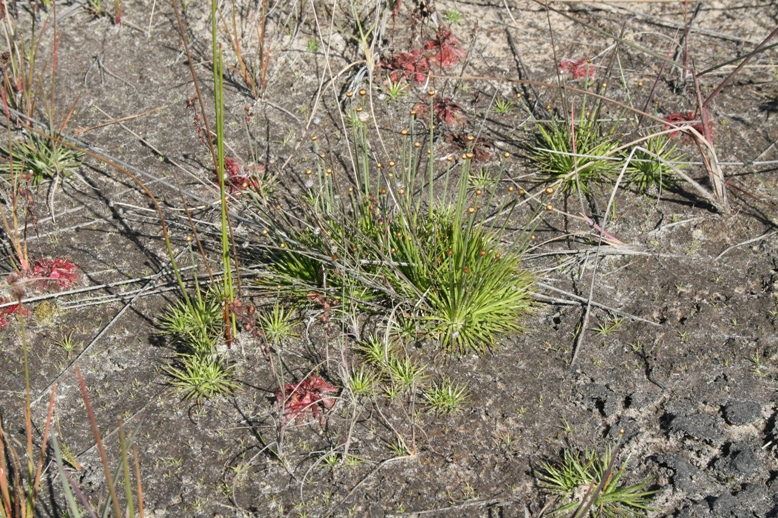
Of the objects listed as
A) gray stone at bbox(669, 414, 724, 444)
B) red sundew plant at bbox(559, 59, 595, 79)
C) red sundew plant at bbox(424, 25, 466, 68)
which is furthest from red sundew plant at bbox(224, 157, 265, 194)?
gray stone at bbox(669, 414, 724, 444)

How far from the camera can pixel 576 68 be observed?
12.4 ft

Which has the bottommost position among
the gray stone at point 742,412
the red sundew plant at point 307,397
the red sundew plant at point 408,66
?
the red sundew plant at point 307,397

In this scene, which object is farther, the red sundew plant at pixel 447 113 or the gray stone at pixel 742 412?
the red sundew plant at pixel 447 113

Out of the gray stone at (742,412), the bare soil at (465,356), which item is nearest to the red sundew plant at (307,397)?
the bare soil at (465,356)

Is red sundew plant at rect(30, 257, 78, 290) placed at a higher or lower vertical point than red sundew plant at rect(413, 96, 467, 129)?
lower

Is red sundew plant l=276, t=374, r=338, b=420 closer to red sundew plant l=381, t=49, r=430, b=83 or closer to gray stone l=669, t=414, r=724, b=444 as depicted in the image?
gray stone l=669, t=414, r=724, b=444

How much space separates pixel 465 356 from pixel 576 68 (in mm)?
1829

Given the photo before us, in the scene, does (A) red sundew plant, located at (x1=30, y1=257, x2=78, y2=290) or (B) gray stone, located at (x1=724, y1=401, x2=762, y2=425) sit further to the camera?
(A) red sundew plant, located at (x1=30, y1=257, x2=78, y2=290)

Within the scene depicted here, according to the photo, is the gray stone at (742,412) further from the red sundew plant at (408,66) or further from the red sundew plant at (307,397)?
the red sundew plant at (408,66)

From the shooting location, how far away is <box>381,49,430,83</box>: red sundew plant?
12.5 ft

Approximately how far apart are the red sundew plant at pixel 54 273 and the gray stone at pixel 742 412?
2516 mm

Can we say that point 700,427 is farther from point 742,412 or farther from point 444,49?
point 444,49

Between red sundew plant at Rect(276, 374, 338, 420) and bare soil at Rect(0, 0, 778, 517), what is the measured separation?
0.17ft

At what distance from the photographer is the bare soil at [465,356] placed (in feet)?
7.80
